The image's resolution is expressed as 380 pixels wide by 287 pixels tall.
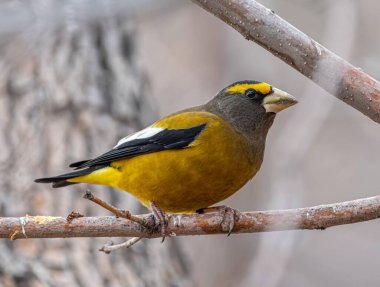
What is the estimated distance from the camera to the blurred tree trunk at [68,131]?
16.4ft

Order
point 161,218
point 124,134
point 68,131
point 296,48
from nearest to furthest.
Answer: point 296,48 → point 161,218 → point 68,131 → point 124,134

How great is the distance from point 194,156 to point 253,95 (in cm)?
70

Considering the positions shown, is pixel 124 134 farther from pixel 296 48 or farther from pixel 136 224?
pixel 296 48

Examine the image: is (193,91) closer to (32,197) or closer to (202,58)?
(202,58)

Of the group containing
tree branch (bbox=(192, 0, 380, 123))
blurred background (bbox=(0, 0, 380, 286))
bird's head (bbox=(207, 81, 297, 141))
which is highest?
tree branch (bbox=(192, 0, 380, 123))

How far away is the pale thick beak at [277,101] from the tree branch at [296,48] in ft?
3.15

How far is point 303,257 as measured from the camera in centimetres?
854

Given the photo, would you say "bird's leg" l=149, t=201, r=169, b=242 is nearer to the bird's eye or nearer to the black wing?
the black wing

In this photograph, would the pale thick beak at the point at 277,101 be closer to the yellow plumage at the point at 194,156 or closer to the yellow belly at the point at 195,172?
the yellow plumage at the point at 194,156

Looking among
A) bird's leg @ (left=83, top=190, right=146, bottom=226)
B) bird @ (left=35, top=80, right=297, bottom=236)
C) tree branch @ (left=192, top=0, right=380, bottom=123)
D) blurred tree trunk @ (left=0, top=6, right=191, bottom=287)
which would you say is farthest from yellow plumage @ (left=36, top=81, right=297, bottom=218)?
tree branch @ (left=192, top=0, right=380, bottom=123)

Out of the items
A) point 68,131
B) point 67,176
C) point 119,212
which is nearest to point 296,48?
point 119,212

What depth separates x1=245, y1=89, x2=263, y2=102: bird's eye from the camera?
15.3 ft

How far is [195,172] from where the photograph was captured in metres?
4.19

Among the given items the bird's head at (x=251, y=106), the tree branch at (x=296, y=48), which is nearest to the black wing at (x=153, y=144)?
the bird's head at (x=251, y=106)
